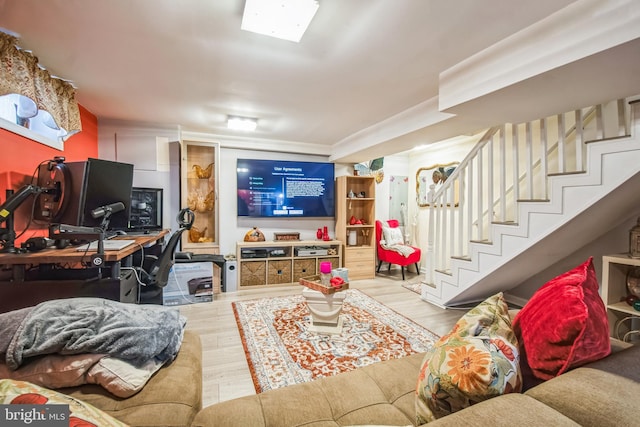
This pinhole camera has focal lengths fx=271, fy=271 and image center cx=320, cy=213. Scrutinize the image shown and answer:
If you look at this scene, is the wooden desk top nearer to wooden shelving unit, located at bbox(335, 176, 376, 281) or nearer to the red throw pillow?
the red throw pillow

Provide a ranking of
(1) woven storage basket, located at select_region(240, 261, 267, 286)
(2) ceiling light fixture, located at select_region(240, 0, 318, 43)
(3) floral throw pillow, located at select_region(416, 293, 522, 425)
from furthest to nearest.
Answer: (1) woven storage basket, located at select_region(240, 261, 267, 286), (2) ceiling light fixture, located at select_region(240, 0, 318, 43), (3) floral throw pillow, located at select_region(416, 293, 522, 425)

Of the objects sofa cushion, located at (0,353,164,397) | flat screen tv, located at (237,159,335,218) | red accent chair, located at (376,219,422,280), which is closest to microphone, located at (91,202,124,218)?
sofa cushion, located at (0,353,164,397)

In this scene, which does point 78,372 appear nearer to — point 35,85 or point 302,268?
point 35,85

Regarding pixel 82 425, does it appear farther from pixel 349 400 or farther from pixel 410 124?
pixel 410 124

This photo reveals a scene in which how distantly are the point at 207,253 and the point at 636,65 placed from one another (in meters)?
4.16

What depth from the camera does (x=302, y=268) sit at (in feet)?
13.5

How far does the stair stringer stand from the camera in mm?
1768

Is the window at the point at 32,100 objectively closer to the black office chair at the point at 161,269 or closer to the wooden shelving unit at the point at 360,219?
the black office chair at the point at 161,269

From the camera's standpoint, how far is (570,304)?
780 millimetres

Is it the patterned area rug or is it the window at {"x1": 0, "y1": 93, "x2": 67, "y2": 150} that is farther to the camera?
the patterned area rug

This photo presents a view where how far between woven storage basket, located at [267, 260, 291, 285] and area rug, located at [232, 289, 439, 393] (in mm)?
804

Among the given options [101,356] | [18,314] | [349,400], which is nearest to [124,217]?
[18,314]

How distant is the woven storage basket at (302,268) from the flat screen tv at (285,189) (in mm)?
760

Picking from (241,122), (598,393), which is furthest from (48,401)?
(241,122)
